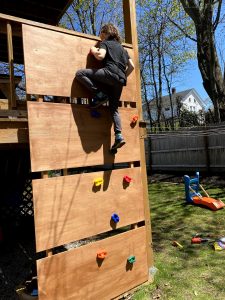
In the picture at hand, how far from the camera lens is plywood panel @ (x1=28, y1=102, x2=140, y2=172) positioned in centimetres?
335

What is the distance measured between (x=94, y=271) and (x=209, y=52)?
11.1 meters

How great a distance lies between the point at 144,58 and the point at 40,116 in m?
25.0

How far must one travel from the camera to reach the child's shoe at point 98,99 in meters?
3.74

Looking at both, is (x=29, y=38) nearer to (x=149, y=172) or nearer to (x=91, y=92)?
(x=91, y=92)

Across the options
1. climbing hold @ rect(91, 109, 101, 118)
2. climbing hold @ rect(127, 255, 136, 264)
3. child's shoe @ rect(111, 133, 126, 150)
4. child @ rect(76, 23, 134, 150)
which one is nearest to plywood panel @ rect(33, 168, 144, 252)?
child's shoe @ rect(111, 133, 126, 150)

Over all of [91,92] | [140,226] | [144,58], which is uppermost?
[144,58]

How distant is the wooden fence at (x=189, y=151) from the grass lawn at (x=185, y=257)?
430 centimetres

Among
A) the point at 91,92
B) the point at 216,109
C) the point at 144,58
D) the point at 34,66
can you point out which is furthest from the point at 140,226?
the point at 144,58

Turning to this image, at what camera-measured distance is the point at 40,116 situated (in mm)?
3381

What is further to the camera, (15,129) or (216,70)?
(216,70)

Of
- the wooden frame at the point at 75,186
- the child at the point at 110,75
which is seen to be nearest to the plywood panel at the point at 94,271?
the wooden frame at the point at 75,186

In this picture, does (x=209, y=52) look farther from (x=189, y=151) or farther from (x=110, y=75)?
(x=110, y=75)

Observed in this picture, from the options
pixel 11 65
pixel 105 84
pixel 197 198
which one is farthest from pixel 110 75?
pixel 197 198

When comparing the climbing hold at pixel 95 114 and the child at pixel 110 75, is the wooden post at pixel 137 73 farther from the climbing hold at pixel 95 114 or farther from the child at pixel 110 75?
the climbing hold at pixel 95 114
